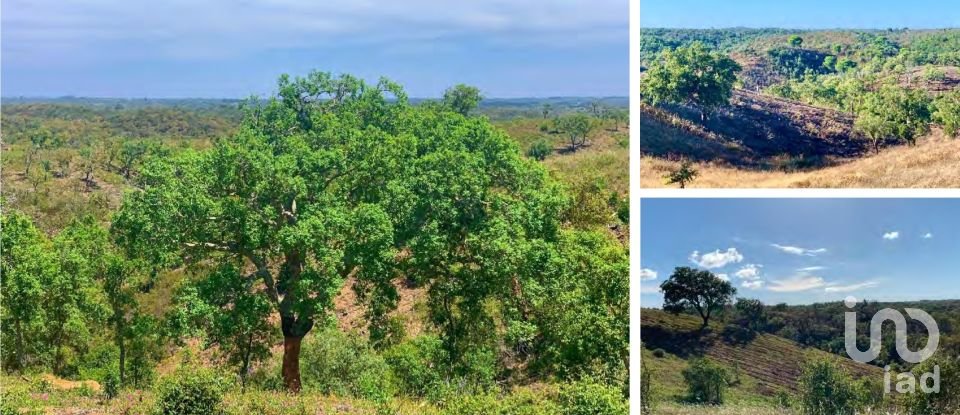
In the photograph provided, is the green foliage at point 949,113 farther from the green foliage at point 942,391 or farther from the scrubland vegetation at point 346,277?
the scrubland vegetation at point 346,277

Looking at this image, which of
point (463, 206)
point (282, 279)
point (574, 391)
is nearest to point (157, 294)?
point (282, 279)

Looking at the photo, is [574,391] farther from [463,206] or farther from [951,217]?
[951,217]

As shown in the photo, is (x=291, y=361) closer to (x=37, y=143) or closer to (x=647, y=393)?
(x=647, y=393)

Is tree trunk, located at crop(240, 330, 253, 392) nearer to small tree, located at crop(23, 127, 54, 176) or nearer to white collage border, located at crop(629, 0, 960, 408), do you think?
white collage border, located at crop(629, 0, 960, 408)

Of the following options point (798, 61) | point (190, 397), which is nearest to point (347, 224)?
point (190, 397)

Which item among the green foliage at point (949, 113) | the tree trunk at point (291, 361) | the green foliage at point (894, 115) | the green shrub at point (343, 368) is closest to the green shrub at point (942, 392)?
the green foliage at point (894, 115)
